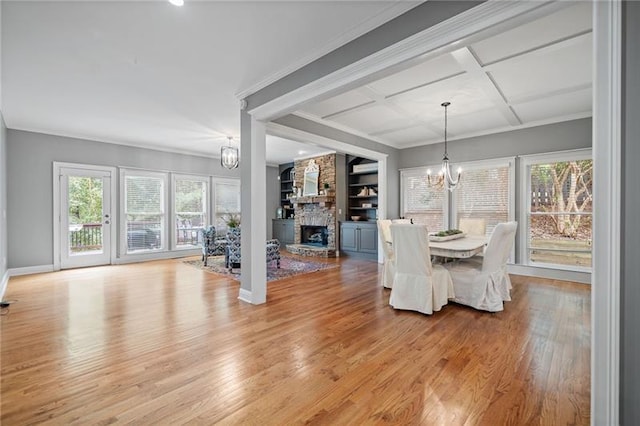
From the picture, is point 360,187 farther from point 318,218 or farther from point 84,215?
point 84,215

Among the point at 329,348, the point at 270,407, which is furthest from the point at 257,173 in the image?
the point at 270,407

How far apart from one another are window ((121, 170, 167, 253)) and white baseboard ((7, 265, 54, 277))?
1.34m

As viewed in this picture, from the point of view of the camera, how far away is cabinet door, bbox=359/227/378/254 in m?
6.73

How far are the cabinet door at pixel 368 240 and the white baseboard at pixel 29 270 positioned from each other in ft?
21.2

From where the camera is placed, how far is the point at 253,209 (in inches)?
139

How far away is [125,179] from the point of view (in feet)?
21.2

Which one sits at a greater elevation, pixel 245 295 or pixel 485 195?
pixel 485 195

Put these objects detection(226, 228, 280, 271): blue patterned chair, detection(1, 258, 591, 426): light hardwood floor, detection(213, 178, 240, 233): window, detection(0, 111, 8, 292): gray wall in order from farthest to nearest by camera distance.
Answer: detection(213, 178, 240, 233): window → detection(226, 228, 280, 271): blue patterned chair → detection(0, 111, 8, 292): gray wall → detection(1, 258, 591, 426): light hardwood floor

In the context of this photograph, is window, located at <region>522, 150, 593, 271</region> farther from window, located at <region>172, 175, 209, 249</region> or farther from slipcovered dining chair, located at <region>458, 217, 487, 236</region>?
window, located at <region>172, 175, 209, 249</region>

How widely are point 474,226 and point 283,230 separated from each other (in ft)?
18.9

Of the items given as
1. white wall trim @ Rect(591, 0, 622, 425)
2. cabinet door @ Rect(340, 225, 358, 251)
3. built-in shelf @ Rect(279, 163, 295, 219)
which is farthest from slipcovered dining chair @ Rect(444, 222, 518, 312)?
built-in shelf @ Rect(279, 163, 295, 219)

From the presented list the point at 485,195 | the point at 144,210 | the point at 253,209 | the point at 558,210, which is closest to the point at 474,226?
the point at 485,195

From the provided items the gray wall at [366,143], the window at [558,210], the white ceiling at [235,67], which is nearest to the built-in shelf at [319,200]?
the gray wall at [366,143]

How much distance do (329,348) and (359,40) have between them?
8.77 feet
